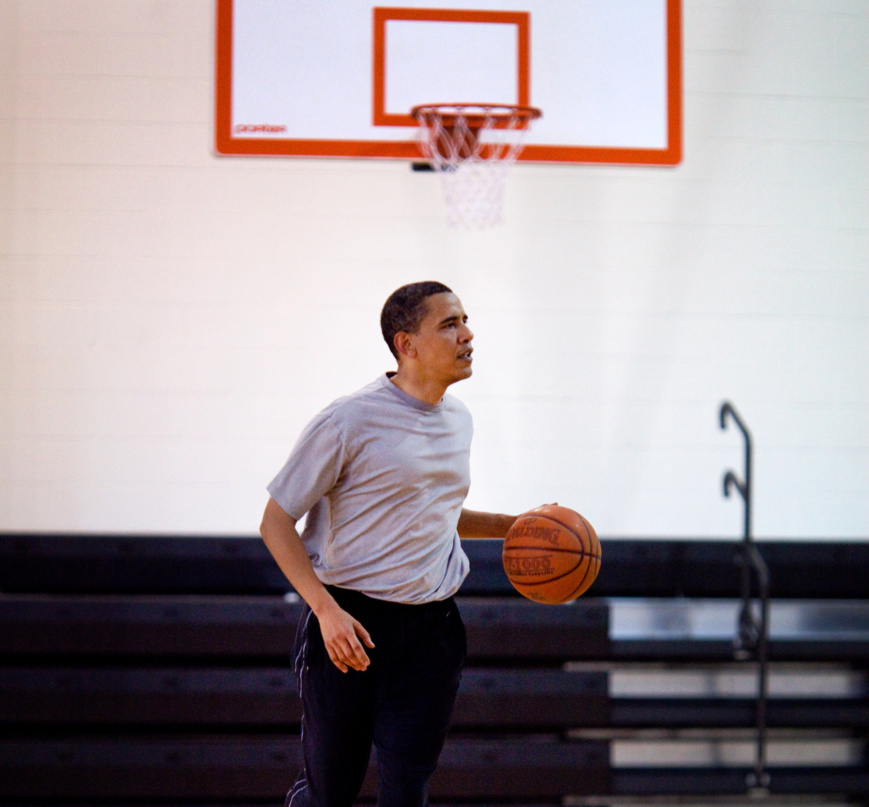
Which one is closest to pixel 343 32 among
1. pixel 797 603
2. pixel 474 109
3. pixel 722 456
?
pixel 474 109

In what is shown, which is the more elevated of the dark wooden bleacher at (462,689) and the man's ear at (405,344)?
the man's ear at (405,344)

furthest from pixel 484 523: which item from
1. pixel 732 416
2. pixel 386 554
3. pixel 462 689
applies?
pixel 732 416

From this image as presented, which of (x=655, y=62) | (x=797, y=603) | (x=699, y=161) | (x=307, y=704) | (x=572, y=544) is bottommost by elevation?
(x=797, y=603)

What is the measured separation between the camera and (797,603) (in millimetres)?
4344

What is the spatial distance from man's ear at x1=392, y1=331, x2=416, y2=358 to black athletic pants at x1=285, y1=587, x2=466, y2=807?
2.02 ft

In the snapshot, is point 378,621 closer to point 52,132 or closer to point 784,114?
point 52,132

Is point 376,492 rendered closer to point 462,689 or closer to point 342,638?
point 342,638

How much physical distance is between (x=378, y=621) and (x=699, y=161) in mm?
3157

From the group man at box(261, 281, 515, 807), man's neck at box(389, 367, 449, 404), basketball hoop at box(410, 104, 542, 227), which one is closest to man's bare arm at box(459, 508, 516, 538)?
man at box(261, 281, 515, 807)

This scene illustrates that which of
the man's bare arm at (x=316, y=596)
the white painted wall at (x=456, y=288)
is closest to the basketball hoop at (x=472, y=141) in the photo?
the white painted wall at (x=456, y=288)

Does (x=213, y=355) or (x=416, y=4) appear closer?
(x=416, y=4)

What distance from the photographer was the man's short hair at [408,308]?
2.35m

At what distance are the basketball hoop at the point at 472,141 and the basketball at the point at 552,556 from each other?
199cm

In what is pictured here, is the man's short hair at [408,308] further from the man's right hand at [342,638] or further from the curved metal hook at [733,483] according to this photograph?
the curved metal hook at [733,483]
